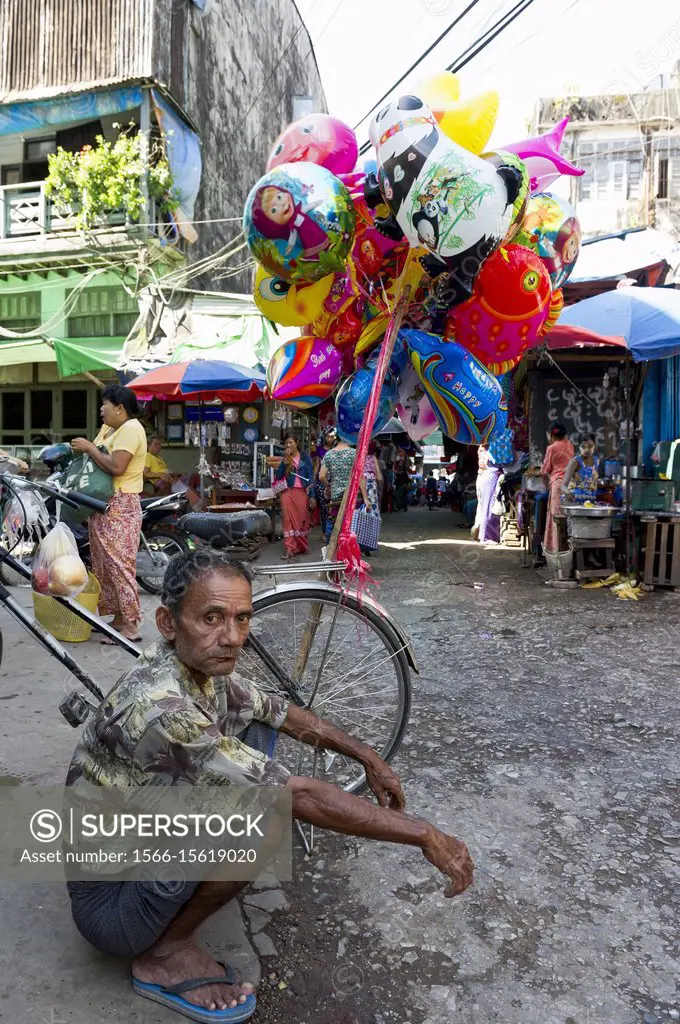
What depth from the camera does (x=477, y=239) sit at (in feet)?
8.43

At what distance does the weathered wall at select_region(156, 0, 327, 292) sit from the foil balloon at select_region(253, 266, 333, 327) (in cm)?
1172

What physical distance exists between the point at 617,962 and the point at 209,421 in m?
11.0

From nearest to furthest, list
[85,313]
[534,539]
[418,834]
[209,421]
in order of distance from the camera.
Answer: [418,834]
[534,539]
[209,421]
[85,313]

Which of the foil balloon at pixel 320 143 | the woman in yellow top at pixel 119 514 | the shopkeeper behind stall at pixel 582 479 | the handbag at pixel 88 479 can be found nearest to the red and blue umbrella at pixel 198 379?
the shopkeeper behind stall at pixel 582 479

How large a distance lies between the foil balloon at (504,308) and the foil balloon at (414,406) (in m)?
0.25

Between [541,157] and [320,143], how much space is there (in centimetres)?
95

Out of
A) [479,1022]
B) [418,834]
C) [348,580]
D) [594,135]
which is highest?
[594,135]

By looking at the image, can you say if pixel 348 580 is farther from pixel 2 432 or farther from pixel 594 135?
pixel 594 135

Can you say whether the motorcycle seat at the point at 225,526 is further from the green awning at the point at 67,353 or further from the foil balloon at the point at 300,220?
the green awning at the point at 67,353

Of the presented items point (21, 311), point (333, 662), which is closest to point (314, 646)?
point (333, 662)

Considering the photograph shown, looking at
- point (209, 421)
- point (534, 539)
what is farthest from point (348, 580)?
point (209, 421)

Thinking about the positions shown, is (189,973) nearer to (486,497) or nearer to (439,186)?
(439,186)

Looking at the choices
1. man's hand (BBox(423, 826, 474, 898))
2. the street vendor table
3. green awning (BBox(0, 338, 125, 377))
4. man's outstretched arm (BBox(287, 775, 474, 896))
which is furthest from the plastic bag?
green awning (BBox(0, 338, 125, 377))

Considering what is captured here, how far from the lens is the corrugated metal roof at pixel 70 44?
13266 millimetres
